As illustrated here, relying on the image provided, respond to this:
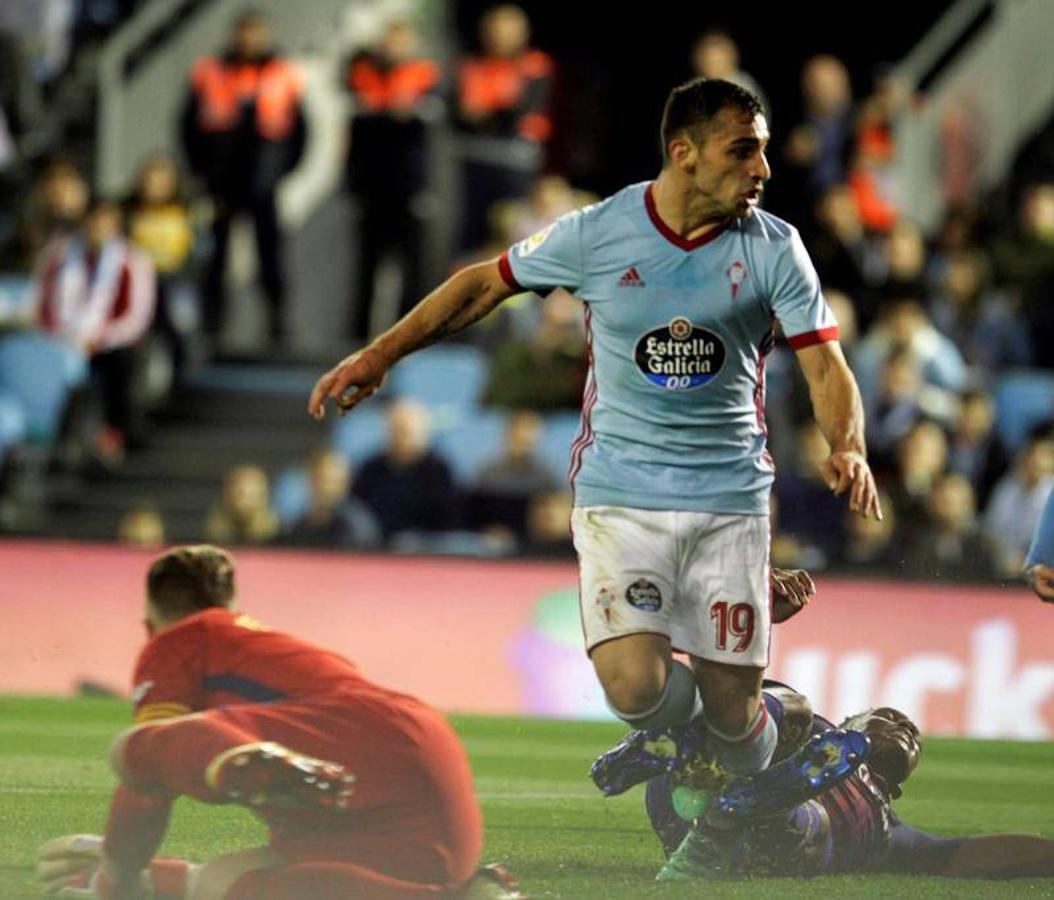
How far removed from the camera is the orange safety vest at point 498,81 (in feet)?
44.6

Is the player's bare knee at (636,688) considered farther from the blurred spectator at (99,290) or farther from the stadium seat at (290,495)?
the blurred spectator at (99,290)

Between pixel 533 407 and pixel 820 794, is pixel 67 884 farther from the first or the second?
pixel 533 407

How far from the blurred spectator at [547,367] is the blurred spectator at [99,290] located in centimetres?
205

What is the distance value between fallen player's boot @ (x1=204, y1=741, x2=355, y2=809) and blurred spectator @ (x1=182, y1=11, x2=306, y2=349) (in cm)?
840

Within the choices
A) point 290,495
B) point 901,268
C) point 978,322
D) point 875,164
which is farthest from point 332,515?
point 875,164

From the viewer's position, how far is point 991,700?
9.86 m

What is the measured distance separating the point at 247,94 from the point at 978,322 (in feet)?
14.0

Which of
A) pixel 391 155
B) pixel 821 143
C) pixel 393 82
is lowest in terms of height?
pixel 391 155

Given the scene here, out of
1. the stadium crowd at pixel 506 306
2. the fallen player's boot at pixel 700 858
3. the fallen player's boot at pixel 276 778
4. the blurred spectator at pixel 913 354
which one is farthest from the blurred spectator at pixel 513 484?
the fallen player's boot at pixel 276 778

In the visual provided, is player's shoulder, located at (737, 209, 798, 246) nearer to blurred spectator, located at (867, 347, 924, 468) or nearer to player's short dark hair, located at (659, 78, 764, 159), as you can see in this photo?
player's short dark hair, located at (659, 78, 764, 159)

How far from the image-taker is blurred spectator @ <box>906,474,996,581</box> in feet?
34.8

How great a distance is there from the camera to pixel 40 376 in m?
12.9

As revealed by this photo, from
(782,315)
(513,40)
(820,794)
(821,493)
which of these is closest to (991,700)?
(821,493)

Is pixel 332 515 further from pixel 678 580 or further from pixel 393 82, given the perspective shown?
pixel 678 580
